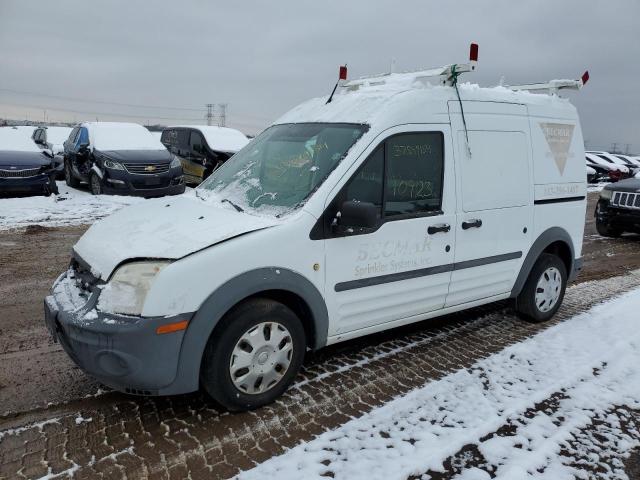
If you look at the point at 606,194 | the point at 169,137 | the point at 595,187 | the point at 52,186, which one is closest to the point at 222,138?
the point at 169,137

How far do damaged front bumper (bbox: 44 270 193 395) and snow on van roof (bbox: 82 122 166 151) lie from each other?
10.2 meters

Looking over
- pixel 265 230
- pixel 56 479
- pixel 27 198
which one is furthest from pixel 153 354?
pixel 27 198

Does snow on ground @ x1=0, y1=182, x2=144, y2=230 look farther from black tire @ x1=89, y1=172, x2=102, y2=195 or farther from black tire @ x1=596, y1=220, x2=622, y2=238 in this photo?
black tire @ x1=596, y1=220, x2=622, y2=238

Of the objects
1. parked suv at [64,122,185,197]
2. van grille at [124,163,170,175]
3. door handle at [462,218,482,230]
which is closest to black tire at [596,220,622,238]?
door handle at [462,218,482,230]

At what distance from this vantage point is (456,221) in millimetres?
3994

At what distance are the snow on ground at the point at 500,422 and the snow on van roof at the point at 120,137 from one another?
1065cm

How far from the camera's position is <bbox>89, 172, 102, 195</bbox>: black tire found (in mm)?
11834

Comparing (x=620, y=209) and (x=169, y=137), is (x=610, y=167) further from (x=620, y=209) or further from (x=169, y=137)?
(x=169, y=137)

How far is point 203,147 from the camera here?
564 inches

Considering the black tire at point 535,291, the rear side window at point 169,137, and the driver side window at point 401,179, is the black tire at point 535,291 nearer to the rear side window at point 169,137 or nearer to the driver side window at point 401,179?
the driver side window at point 401,179

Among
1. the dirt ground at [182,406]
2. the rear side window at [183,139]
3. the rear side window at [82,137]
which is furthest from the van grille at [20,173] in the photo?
the dirt ground at [182,406]

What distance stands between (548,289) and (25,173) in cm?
1073

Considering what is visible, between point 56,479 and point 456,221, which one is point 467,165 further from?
point 56,479

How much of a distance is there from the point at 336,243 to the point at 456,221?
1151 millimetres
